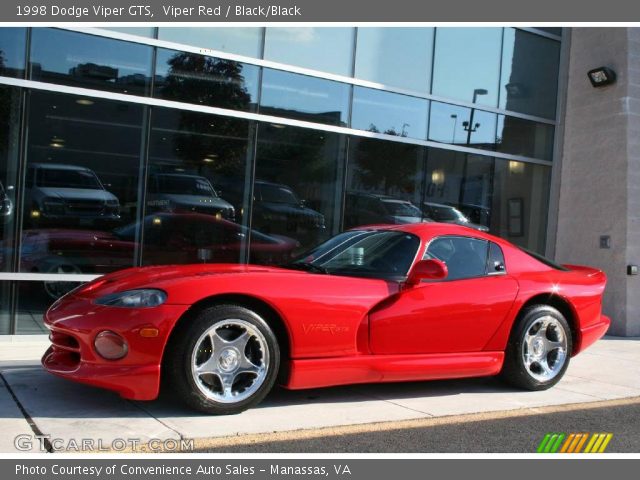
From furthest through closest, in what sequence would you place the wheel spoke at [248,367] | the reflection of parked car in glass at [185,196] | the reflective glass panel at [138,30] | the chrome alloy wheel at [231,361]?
the reflection of parked car in glass at [185,196] → the reflective glass panel at [138,30] → the wheel spoke at [248,367] → the chrome alloy wheel at [231,361]

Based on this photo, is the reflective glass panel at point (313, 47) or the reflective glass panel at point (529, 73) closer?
the reflective glass panel at point (313, 47)

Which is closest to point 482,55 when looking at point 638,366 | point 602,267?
point 602,267

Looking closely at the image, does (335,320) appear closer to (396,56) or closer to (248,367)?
(248,367)

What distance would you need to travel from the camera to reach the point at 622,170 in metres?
10.4

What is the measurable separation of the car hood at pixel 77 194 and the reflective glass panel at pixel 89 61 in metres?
1.21

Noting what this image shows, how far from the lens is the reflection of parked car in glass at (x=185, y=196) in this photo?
8109mm

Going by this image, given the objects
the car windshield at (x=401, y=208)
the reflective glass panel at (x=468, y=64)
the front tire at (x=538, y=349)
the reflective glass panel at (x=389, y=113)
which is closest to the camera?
the front tire at (x=538, y=349)

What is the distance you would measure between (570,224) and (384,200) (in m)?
3.77

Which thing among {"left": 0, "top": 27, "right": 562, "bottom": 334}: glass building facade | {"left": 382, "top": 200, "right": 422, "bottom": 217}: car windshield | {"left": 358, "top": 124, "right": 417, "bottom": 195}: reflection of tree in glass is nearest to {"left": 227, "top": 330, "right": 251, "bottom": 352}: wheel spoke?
{"left": 0, "top": 27, "right": 562, "bottom": 334}: glass building facade

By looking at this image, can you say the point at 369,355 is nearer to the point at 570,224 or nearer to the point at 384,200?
the point at 384,200

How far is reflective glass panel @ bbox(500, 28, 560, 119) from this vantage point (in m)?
11.3

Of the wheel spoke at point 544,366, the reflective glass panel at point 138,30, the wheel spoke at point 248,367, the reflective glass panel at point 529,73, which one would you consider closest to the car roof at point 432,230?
the wheel spoke at point 544,366

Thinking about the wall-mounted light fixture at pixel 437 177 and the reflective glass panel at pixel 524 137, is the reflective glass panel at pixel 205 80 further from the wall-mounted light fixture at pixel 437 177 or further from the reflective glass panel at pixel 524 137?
the reflective glass panel at pixel 524 137

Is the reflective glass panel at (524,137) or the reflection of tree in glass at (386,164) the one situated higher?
the reflective glass panel at (524,137)
